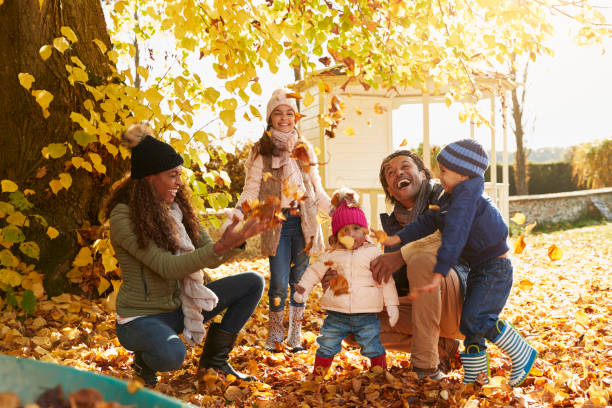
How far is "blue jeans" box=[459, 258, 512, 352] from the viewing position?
2.76 meters

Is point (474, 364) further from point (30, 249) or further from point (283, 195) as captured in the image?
point (30, 249)

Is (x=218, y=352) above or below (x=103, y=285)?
below

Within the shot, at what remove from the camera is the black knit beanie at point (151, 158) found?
9.31 feet

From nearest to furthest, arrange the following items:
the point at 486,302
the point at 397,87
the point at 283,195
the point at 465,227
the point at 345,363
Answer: the point at 465,227 → the point at 486,302 → the point at 345,363 → the point at 283,195 → the point at 397,87

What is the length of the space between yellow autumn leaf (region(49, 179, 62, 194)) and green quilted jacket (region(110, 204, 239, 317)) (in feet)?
5.58

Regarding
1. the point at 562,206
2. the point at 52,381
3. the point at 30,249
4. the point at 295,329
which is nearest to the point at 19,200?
the point at 30,249

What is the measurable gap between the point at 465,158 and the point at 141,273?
6.02 ft

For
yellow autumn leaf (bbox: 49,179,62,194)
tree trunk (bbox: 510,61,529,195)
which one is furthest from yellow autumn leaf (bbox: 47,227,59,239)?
tree trunk (bbox: 510,61,529,195)

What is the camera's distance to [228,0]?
12.3 ft

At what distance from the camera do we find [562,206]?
15.3 meters

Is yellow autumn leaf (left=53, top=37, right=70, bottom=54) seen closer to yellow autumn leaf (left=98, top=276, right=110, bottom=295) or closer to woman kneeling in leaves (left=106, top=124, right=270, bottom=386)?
woman kneeling in leaves (left=106, top=124, right=270, bottom=386)

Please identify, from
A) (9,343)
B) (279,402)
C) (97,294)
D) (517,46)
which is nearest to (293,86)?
(517,46)

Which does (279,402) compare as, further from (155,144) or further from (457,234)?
(155,144)

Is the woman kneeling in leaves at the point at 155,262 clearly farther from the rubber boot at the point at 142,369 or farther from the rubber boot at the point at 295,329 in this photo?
the rubber boot at the point at 295,329
